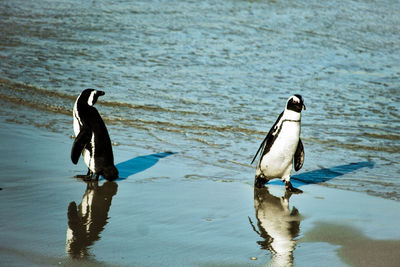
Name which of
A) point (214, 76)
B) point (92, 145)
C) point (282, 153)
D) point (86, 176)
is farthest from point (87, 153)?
point (214, 76)

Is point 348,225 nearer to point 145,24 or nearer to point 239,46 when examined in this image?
point 239,46

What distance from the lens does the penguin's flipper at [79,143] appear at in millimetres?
4465

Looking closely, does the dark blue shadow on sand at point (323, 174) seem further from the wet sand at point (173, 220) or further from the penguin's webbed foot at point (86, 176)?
the penguin's webbed foot at point (86, 176)

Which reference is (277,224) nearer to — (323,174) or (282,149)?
(282,149)

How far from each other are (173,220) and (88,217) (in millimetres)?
537

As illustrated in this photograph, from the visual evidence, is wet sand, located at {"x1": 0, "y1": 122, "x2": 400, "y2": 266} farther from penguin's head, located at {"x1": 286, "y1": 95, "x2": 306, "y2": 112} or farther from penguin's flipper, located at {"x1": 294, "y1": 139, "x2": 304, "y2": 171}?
penguin's head, located at {"x1": 286, "y1": 95, "x2": 306, "y2": 112}

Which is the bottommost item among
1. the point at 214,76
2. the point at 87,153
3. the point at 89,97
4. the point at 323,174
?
the point at 323,174

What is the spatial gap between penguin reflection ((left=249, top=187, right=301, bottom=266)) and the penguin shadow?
1.06m

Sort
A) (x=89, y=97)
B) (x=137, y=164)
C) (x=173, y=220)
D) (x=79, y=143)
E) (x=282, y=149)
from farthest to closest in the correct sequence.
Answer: (x=137, y=164), (x=89, y=97), (x=282, y=149), (x=79, y=143), (x=173, y=220)

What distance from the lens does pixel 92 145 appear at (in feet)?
14.9

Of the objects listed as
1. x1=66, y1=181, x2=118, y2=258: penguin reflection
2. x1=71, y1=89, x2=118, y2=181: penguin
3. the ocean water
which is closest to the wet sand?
x1=66, y1=181, x2=118, y2=258: penguin reflection

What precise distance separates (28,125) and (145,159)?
160cm

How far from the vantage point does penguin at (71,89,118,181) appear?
446 cm

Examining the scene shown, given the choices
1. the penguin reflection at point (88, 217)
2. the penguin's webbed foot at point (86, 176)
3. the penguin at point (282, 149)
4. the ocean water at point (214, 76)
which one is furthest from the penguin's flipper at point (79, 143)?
the penguin at point (282, 149)
